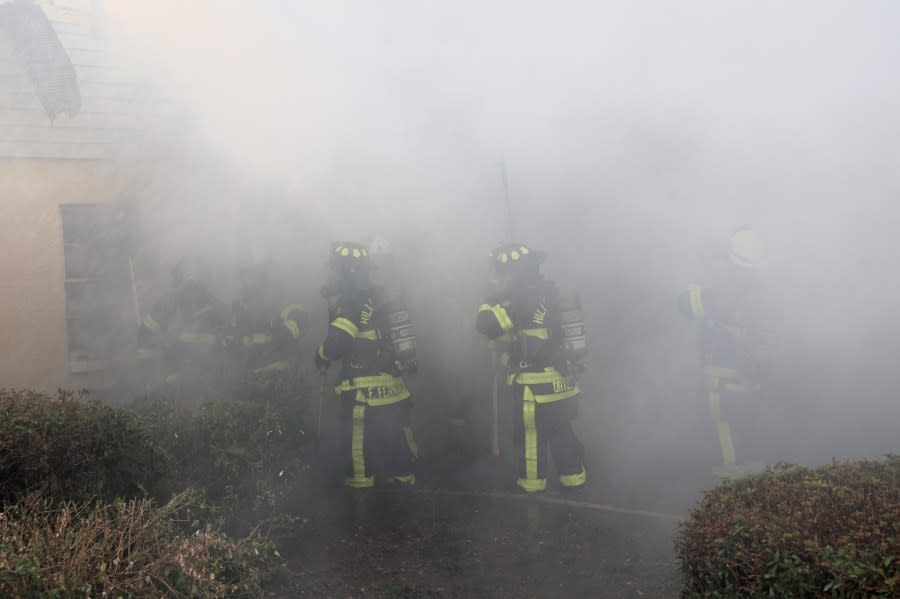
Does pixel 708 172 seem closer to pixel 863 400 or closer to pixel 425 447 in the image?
pixel 863 400

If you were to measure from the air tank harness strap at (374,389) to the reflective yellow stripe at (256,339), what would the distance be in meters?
1.41

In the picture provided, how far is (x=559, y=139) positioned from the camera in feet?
21.1

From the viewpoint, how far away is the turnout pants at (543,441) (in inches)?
203

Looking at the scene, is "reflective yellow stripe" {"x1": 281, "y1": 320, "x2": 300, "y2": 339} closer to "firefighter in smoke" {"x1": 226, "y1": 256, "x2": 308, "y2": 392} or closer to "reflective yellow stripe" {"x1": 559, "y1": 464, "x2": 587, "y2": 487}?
"firefighter in smoke" {"x1": 226, "y1": 256, "x2": 308, "y2": 392}

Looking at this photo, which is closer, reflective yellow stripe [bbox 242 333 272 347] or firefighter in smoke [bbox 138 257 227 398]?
firefighter in smoke [bbox 138 257 227 398]

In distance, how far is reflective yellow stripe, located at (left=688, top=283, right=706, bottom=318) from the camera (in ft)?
17.9

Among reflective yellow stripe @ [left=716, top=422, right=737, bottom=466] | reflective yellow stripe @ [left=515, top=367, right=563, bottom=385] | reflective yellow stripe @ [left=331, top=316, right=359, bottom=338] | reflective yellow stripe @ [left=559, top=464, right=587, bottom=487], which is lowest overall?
reflective yellow stripe @ [left=559, top=464, right=587, bottom=487]

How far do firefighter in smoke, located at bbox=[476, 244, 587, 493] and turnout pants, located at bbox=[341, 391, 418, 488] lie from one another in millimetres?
894

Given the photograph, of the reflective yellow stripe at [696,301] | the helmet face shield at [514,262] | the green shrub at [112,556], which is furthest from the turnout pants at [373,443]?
the reflective yellow stripe at [696,301]

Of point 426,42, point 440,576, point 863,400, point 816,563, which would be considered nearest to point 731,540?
point 816,563

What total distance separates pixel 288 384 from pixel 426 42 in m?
2.79

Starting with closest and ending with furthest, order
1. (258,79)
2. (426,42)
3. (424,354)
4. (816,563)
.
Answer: (816,563) < (426,42) < (258,79) < (424,354)

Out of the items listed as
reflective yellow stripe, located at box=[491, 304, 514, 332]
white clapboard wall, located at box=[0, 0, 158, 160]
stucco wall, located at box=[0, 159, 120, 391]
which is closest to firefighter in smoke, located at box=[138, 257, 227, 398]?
stucco wall, located at box=[0, 159, 120, 391]

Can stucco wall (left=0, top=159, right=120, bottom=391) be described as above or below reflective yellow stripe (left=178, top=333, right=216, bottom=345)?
above
